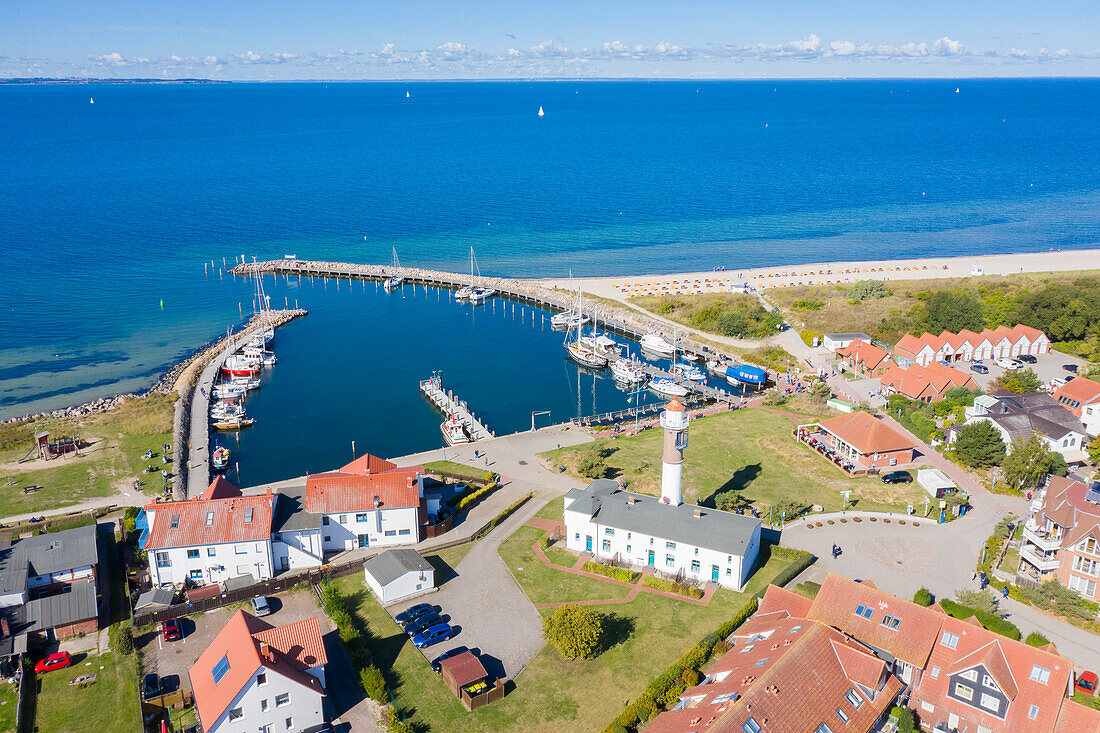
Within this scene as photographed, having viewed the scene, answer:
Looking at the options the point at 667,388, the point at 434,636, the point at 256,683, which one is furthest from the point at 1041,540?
the point at 256,683

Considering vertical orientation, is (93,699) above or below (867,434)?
below

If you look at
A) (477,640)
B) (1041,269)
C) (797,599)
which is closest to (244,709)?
(477,640)

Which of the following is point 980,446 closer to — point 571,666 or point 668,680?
point 668,680

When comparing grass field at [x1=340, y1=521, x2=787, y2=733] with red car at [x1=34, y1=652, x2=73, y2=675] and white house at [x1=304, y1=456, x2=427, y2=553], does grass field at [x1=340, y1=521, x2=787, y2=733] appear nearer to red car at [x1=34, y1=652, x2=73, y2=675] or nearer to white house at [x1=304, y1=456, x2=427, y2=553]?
white house at [x1=304, y1=456, x2=427, y2=553]

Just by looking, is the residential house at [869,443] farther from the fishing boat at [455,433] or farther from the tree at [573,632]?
the fishing boat at [455,433]

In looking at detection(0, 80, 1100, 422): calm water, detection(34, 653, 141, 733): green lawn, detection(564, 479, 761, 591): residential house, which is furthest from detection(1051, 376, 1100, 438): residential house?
detection(34, 653, 141, 733): green lawn

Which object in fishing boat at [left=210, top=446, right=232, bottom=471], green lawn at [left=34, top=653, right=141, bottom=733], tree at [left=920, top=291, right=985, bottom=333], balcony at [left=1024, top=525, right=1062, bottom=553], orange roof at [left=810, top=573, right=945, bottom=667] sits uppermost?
tree at [left=920, top=291, right=985, bottom=333]
